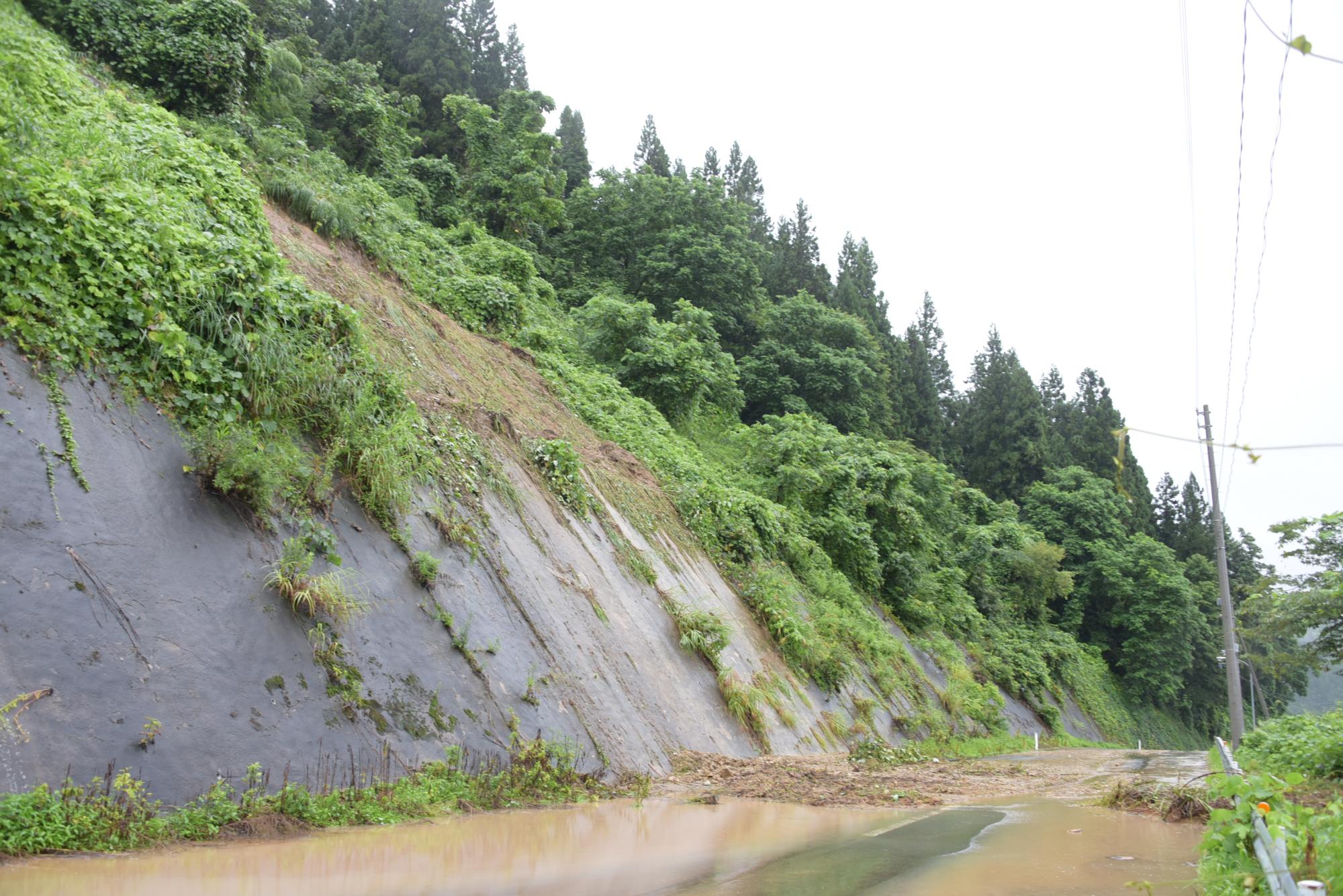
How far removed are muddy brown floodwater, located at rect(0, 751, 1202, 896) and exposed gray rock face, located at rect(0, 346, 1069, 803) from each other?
851 millimetres

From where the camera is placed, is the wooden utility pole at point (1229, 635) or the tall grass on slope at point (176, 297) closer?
the tall grass on slope at point (176, 297)

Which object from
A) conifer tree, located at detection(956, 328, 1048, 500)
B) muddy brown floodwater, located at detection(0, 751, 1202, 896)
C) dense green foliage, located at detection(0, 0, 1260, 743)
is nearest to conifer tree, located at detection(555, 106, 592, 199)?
dense green foliage, located at detection(0, 0, 1260, 743)

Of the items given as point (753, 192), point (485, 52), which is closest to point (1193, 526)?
point (753, 192)

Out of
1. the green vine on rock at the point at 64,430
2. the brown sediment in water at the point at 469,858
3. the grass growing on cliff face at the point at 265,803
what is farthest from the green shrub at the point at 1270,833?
the green vine on rock at the point at 64,430

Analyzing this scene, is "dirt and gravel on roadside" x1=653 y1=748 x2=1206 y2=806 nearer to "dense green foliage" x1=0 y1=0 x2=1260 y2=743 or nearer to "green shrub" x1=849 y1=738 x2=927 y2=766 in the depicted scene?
"green shrub" x1=849 y1=738 x2=927 y2=766

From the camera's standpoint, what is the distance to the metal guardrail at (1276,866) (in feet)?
11.3

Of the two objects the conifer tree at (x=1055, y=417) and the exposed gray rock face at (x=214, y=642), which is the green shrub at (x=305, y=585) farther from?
the conifer tree at (x=1055, y=417)

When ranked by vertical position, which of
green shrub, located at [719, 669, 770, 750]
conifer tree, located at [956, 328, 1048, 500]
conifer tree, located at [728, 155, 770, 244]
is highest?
conifer tree, located at [728, 155, 770, 244]

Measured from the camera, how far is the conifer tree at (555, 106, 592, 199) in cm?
4612

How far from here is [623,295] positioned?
35031 mm

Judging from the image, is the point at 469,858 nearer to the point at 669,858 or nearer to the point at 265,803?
the point at 669,858

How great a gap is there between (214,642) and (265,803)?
136 centimetres

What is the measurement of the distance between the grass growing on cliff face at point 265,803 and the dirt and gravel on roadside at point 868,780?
6.03ft

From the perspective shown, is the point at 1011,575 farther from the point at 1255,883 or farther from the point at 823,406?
the point at 1255,883
